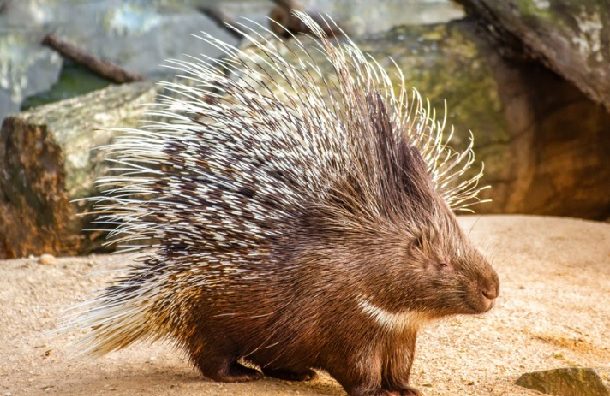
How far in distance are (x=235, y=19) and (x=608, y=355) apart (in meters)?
7.12

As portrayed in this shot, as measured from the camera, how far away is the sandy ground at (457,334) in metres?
3.22

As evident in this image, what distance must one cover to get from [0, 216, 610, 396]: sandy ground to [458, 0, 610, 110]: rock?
1.13 meters

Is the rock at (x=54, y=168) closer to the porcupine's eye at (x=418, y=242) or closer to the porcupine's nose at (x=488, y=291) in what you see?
the porcupine's eye at (x=418, y=242)

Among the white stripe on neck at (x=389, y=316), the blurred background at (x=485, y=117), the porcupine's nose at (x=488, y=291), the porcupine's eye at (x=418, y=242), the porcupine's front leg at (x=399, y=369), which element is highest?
the blurred background at (x=485, y=117)

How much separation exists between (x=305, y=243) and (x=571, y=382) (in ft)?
3.19

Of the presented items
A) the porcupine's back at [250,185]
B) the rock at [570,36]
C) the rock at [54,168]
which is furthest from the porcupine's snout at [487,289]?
the rock at [570,36]

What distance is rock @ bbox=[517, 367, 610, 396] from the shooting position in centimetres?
296

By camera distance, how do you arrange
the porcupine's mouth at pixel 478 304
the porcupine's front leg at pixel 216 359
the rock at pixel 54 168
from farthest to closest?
the rock at pixel 54 168 → the porcupine's front leg at pixel 216 359 → the porcupine's mouth at pixel 478 304

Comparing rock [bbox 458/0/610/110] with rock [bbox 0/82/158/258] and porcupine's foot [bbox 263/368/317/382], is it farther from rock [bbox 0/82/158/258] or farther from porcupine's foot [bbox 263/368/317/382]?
porcupine's foot [bbox 263/368/317/382]

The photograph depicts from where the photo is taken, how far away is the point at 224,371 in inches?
122

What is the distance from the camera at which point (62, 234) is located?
6102 millimetres

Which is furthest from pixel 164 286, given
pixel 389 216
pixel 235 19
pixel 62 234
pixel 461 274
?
pixel 235 19

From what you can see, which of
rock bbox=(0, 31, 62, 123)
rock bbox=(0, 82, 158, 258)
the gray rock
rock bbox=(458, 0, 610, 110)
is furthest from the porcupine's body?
rock bbox=(0, 31, 62, 123)

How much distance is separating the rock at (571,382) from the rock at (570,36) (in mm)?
3485
